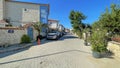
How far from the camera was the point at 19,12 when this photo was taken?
1026 inches

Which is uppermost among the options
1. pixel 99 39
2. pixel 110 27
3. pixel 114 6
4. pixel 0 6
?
pixel 0 6

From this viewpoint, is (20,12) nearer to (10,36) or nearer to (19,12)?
(19,12)

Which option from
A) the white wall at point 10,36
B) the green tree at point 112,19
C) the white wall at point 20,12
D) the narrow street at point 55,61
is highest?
the white wall at point 20,12

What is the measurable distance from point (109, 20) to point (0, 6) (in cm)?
2167

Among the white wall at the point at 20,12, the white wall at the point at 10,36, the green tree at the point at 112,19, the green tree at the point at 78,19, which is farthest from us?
the green tree at the point at 78,19

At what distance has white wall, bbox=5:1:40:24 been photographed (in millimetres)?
25688

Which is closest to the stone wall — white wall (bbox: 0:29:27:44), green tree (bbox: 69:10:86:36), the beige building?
white wall (bbox: 0:29:27:44)

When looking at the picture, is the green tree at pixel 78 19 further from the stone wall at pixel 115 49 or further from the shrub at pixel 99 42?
the shrub at pixel 99 42

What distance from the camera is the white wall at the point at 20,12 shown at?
25688mm

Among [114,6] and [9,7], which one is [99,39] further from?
[9,7]

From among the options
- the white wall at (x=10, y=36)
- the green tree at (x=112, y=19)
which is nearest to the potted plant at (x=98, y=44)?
the green tree at (x=112, y=19)

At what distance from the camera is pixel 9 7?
25.7 m

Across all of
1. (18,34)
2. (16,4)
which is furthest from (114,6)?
(16,4)

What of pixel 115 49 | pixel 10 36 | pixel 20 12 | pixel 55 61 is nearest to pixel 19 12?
pixel 20 12
